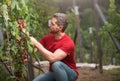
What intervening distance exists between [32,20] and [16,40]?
94cm

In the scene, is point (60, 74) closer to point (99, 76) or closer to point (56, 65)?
point (56, 65)

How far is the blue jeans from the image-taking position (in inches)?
138

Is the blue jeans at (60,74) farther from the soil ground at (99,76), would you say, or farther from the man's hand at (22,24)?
the soil ground at (99,76)

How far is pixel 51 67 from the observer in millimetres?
3719

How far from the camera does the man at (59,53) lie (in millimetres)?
3520

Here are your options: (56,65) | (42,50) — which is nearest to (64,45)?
(56,65)

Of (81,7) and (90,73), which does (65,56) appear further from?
(81,7)

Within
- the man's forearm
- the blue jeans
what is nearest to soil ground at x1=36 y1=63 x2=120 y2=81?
the blue jeans

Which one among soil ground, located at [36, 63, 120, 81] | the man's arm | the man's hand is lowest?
soil ground, located at [36, 63, 120, 81]

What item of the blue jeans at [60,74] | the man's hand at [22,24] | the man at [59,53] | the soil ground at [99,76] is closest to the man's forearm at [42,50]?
the man at [59,53]

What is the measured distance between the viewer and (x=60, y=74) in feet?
11.6

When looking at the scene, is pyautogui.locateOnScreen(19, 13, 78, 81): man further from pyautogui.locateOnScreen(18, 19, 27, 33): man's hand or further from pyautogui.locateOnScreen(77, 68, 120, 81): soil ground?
pyautogui.locateOnScreen(77, 68, 120, 81): soil ground

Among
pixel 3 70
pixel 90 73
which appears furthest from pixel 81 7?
pixel 3 70

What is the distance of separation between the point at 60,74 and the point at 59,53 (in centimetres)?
23
